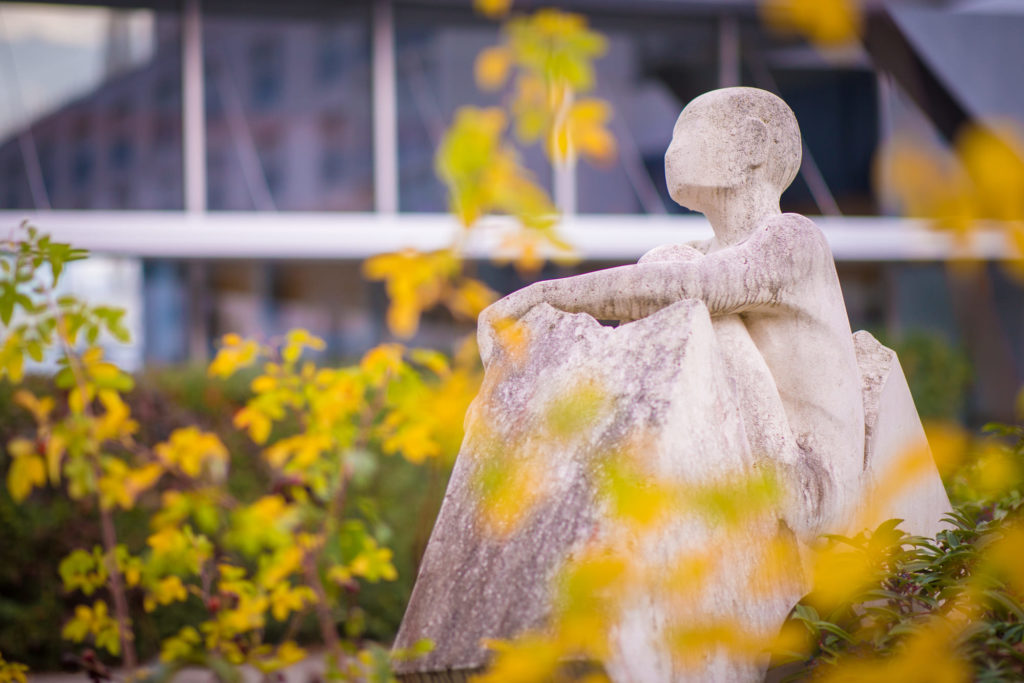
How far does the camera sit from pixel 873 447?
100 inches

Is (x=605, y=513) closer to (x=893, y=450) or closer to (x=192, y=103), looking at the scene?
(x=893, y=450)

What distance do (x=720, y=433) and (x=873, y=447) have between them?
576 millimetres

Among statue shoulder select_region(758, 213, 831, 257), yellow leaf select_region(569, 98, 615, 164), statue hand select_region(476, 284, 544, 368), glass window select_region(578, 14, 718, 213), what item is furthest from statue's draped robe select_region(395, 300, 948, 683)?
glass window select_region(578, 14, 718, 213)

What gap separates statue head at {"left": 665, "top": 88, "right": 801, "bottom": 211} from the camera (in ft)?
8.39

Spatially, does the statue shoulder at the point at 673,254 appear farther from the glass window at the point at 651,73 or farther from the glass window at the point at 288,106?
the glass window at the point at 651,73

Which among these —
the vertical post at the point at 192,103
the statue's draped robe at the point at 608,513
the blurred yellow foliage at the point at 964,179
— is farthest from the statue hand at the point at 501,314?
the vertical post at the point at 192,103

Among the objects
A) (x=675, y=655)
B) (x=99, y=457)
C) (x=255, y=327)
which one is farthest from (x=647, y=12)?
(x=675, y=655)

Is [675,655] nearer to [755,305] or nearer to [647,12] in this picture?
[755,305]

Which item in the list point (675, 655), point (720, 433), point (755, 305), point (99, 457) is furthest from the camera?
point (99, 457)

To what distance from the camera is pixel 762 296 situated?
239 cm

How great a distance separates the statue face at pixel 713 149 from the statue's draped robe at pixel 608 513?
388mm

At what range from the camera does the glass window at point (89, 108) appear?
916cm

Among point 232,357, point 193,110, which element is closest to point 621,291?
point 232,357

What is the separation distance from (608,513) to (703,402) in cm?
35
